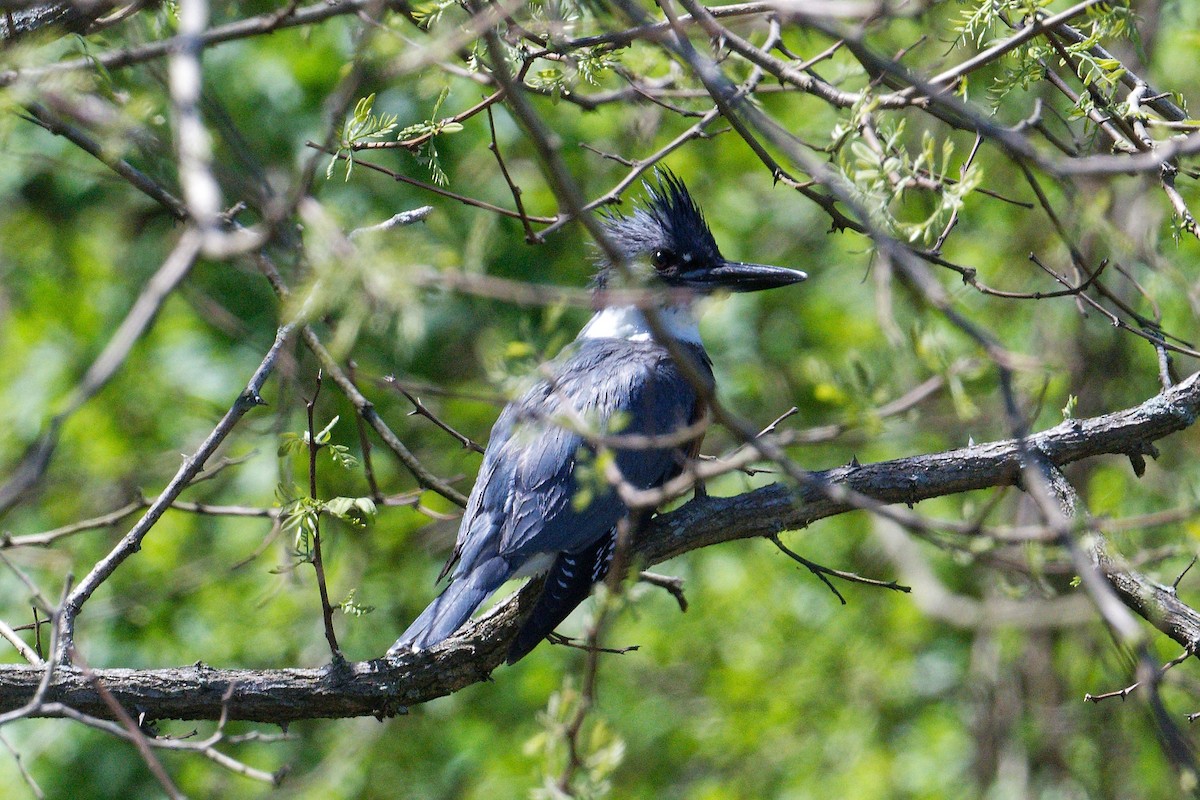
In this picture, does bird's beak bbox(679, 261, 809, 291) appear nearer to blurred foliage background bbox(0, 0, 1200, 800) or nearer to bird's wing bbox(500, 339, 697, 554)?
bird's wing bbox(500, 339, 697, 554)

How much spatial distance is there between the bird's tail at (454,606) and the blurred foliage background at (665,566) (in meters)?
0.97

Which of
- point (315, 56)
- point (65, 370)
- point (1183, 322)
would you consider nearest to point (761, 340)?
point (1183, 322)

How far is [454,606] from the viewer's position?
2367mm

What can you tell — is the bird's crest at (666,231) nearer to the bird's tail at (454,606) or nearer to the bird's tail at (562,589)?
the bird's tail at (562,589)

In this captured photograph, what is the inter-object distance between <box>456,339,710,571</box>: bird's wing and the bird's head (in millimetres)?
405

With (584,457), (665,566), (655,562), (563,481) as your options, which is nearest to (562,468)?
(563,481)

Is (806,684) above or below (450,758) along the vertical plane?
below

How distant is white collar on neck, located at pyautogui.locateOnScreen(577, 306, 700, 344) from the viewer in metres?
3.44

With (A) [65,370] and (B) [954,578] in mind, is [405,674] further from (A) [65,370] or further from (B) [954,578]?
(B) [954,578]

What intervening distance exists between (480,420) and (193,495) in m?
1.00

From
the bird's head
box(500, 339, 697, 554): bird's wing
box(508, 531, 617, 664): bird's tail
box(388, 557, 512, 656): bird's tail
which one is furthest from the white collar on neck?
box(388, 557, 512, 656): bird's tail

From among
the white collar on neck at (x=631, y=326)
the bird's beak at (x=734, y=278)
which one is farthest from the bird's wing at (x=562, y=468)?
the white collar on neck at (x=631, y=326)

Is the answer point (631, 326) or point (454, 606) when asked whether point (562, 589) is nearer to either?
point (454, 606)

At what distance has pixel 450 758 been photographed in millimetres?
4113
